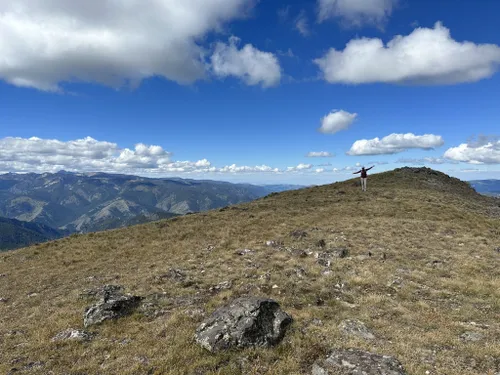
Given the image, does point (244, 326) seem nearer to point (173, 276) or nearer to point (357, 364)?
point (357, 364)

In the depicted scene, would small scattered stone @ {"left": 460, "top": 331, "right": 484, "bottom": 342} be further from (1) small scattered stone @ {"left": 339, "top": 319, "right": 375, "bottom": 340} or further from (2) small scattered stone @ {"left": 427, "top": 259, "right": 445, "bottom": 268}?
(2) small scattered stone @ {"left": 427, "top": 259, "right": 445, "bottom": 268}

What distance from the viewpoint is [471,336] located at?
1121 centimetres

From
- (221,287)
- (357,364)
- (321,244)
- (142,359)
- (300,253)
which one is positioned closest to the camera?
(357,364)

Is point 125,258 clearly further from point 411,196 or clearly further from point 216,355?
point 411,196

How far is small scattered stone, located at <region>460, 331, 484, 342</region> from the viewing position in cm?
1099

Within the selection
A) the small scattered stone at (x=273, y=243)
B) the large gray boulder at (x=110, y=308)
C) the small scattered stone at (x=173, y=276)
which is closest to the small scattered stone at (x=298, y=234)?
the small scattered stone at (x=273, y=243)

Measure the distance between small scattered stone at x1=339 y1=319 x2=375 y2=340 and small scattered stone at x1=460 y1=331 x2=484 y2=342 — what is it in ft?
10.8

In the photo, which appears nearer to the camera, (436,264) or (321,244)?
(436,264)

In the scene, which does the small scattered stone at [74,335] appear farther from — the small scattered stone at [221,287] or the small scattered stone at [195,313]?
the small scattered stone at [221,287]

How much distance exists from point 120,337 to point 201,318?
11.1 ft

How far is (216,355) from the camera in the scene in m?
10.5

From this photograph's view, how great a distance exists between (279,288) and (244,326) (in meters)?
5.73

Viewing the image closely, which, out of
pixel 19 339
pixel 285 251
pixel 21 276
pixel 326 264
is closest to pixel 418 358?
pixel 326 264

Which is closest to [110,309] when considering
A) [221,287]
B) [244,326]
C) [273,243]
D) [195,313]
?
[195,313]
